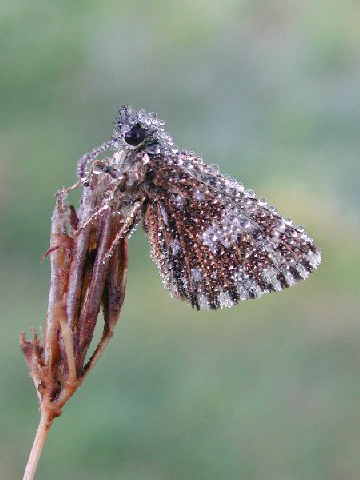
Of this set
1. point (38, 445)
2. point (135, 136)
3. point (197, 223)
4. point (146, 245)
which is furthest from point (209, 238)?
point (146, 245)

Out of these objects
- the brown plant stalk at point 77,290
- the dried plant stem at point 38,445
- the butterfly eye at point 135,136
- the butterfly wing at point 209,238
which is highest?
the butterfly eye at point 135,136

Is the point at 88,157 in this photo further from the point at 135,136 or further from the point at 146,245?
the point at 146,245

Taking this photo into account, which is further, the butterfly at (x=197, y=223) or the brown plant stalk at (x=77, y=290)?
the butterfly at (x=197, y=223)

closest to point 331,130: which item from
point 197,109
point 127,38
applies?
point 197,109

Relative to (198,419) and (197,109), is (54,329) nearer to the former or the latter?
(198,419)

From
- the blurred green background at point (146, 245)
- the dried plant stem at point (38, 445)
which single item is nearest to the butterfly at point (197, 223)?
the dried plant stem at point (38, 445)

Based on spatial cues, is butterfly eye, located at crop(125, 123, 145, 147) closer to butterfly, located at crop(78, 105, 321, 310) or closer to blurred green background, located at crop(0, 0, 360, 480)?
butterfly, located at crop(78, 105, 321, 310)

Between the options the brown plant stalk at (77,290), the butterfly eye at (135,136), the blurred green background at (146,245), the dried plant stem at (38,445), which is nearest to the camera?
the dried plant stem at (38,445)

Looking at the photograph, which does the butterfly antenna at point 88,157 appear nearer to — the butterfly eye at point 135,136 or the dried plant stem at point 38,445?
the butterfly eye at point 135,136
